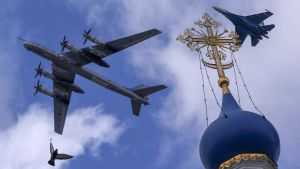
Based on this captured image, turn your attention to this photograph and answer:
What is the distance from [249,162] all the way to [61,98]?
514 inches

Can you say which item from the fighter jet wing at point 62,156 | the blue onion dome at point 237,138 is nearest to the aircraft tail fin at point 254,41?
the blue onion dome at point 237,138

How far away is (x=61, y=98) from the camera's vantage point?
41.2 metres

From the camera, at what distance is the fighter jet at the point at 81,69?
38719 millimetres

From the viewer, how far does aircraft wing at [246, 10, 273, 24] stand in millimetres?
54138

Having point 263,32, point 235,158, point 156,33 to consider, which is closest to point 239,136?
point 235,158

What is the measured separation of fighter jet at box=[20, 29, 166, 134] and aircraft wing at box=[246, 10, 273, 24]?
632 inches

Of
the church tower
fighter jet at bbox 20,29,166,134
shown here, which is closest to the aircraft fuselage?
fighter jet at bbox 20,29,166,134

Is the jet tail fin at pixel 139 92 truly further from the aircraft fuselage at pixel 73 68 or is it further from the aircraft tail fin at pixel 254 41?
the aircraft tail fin at pixel 254 41

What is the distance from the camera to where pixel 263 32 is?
52.9 meters

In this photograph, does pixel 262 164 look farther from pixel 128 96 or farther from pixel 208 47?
pixel 208 47

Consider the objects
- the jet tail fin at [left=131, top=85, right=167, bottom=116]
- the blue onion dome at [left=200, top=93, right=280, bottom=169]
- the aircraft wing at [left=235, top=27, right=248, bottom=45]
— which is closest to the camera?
the blue onion dome at [left=200, top=93, right=280, bottom=169]

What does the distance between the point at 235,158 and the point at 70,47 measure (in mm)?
11997

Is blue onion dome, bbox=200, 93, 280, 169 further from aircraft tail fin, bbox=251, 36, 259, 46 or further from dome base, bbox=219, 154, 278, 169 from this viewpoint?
aircraft tail fin, bbox=251, 36, 259, 46

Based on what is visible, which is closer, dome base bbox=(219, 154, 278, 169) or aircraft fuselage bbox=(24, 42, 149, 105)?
dome base bbox=(219, 154, 278, 169)
